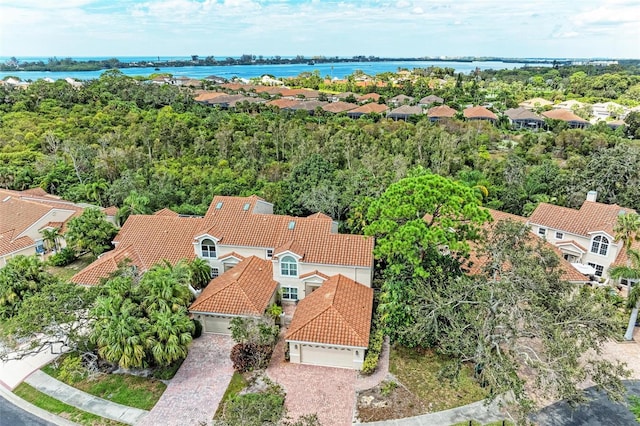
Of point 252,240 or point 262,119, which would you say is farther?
point 262,119

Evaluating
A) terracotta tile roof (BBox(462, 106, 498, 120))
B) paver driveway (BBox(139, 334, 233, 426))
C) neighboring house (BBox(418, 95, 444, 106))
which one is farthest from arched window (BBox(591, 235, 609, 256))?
neighboring house (BBox(418, 95, 444, 106))

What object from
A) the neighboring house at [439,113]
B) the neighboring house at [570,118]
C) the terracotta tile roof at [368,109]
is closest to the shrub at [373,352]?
the neighboring house at [439,113]

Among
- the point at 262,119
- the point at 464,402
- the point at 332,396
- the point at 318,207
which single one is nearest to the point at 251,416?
the point at 332,396

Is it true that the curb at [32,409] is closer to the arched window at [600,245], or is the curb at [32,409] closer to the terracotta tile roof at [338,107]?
the arched window at [600,245]

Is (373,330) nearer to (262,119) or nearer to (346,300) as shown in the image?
(346,300)

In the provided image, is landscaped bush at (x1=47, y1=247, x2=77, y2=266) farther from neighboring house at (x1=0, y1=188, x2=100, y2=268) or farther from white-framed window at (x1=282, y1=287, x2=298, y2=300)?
white-framed window at (x1=282, y1=287, x2=298, y2=300)
